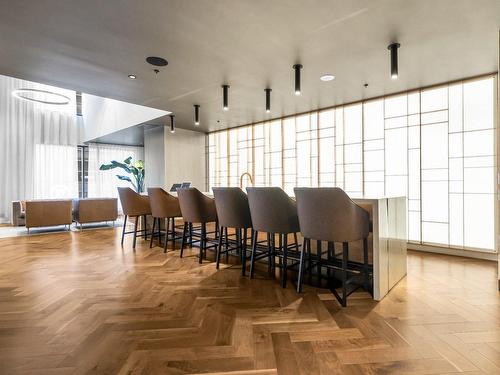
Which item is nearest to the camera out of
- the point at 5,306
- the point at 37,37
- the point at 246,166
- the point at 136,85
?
the point at 5,306

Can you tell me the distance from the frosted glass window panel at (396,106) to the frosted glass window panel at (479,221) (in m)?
1.43

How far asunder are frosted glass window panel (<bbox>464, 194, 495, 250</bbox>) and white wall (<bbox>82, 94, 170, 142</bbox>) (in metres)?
4.95

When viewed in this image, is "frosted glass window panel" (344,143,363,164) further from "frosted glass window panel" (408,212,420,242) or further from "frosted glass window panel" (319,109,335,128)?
"frosted glass window panel" (408,212,420,242)

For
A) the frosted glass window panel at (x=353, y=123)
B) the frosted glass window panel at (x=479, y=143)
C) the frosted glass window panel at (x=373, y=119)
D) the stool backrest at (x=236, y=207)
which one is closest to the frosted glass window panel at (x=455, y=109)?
the frosted glass window panel at (x=479, y=143)

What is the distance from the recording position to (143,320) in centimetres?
183

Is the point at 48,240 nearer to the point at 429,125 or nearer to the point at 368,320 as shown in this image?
the point at 368,320

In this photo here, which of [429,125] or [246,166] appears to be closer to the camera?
[429,125]

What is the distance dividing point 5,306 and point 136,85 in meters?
2.84

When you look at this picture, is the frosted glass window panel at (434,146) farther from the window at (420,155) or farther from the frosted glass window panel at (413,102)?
the frosted glass window panel at (413,102)

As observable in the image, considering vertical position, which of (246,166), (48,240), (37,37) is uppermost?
(37,37)

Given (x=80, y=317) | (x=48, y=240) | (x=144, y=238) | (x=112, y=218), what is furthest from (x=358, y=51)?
(x=112, y=218)

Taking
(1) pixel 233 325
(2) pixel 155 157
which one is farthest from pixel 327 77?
(2) pixel 155 157

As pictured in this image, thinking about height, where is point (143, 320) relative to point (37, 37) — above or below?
below

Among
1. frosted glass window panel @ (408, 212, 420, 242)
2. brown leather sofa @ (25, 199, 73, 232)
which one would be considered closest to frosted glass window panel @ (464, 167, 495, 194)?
frosted glass window panel @ (408, 212, 420, 242)
